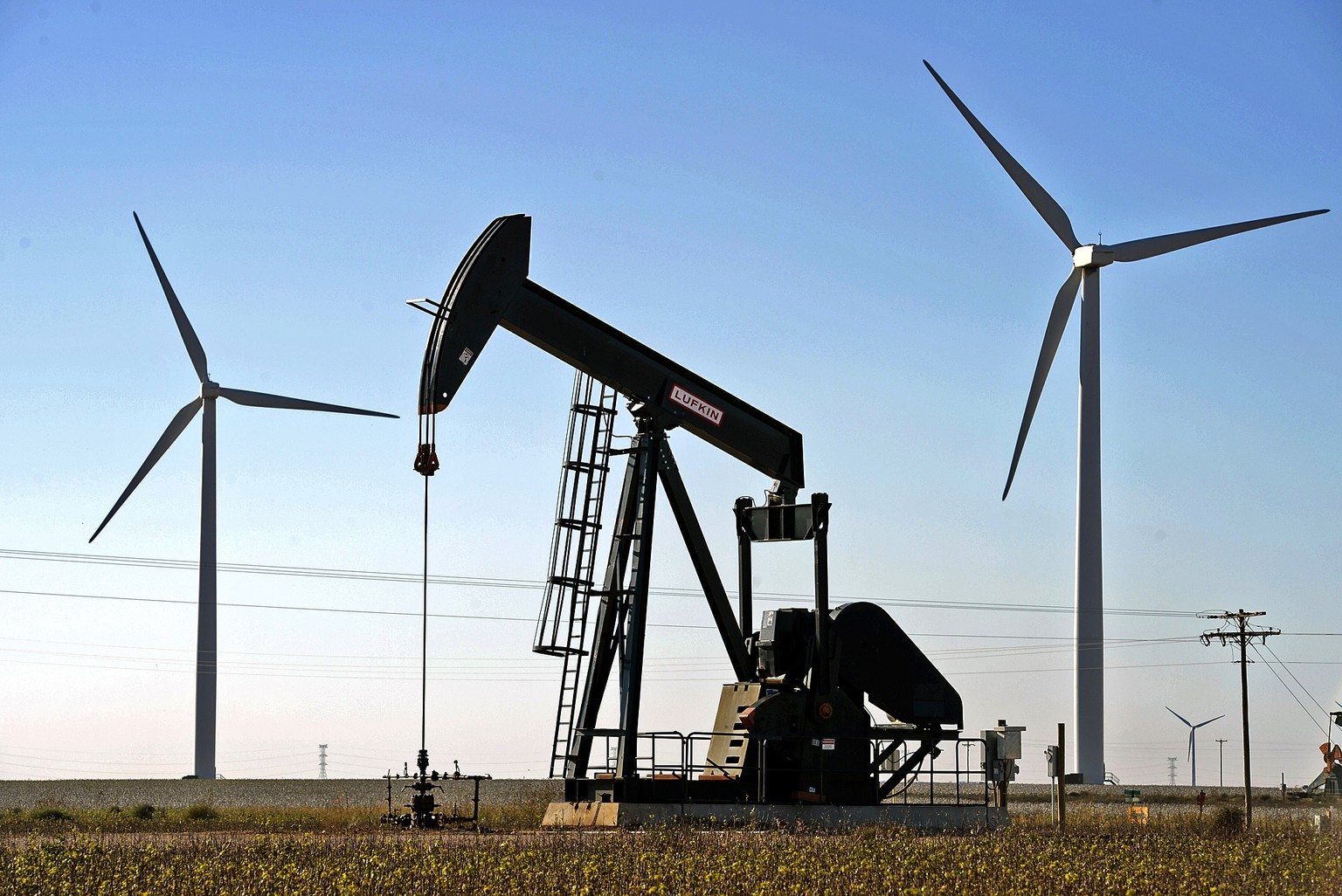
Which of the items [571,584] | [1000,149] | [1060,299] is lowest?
[571,584]

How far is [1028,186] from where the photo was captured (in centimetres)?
3544

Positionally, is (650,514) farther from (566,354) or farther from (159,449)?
(159,449)

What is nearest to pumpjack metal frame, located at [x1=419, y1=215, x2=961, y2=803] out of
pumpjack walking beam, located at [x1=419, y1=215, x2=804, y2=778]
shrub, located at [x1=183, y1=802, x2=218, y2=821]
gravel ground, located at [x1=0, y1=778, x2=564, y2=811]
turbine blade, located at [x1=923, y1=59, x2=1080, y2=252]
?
pumpjack walking beam, located at [x1=419, y1=215, x2=804, y2=778]

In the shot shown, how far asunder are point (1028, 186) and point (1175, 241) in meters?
3.30

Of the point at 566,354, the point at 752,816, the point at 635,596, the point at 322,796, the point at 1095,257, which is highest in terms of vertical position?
the point at 1095,257

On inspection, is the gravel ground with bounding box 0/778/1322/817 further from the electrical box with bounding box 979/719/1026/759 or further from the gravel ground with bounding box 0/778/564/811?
the electrical box with bounding box 979/719/1026/759

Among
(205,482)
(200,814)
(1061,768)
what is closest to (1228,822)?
(1061,768)

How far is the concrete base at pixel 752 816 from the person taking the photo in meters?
15.8

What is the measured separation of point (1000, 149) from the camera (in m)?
34.4

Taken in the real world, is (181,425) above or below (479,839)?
above

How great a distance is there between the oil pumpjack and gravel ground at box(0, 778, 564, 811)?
889cm

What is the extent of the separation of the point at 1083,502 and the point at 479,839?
24555 millimetres

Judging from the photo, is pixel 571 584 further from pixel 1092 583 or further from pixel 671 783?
pixel 1092 583

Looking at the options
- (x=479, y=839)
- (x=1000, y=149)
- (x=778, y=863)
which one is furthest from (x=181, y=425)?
(x=778, y=863)
